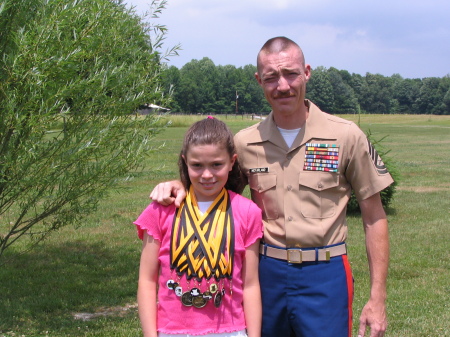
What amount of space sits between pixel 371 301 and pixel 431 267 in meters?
5.30

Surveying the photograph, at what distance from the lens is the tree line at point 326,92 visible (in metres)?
99.7

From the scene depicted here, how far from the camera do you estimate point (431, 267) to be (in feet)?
A: 25.1

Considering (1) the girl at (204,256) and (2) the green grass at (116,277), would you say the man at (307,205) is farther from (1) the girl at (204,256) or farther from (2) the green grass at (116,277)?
(2) the green grass at (116,277)

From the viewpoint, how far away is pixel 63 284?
22.7 ft

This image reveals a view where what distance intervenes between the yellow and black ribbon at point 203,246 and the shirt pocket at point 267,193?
0.33 m

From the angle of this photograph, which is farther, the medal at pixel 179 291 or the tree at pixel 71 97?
the tree at pixel 71 97

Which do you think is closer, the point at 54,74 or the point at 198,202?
the point at 198,202

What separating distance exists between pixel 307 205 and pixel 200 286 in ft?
2.24

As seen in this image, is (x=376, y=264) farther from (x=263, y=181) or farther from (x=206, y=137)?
(x=206, y=137)

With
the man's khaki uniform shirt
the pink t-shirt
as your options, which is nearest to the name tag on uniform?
the man's khaki uniform shirt

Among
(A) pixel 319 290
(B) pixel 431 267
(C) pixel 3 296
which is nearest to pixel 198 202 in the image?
(A) pixel 319 290

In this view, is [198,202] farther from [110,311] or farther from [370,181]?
[110,311]

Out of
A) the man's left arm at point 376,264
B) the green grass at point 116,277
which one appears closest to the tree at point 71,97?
Result: the green grass at point 116,277

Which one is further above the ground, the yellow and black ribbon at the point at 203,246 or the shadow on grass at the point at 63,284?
the yellow and black ribbon at the point at 203,246
